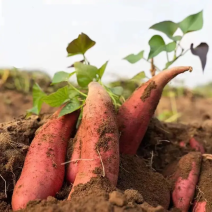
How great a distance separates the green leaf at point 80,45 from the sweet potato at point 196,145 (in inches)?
23.4

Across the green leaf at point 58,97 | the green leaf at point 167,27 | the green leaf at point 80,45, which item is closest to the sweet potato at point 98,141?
the green leaf at point 58,97

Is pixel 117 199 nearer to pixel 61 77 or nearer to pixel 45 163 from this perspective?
pixel 45 163

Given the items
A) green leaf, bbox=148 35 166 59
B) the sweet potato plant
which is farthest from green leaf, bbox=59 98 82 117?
green leaf, bbox=148 35 166 59

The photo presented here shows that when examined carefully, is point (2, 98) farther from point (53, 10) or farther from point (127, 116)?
point (127, 116)

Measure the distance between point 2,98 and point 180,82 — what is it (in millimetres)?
2025

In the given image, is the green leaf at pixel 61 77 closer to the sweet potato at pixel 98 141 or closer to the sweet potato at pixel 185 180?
the sweet potato at pixel 98 141

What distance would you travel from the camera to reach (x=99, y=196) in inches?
29.1

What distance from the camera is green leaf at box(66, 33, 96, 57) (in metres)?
1.17

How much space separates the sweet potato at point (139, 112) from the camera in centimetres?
110

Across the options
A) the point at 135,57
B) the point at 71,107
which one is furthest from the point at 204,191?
the point at 135,57

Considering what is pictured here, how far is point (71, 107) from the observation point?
1.08 m

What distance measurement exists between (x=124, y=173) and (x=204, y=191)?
263mm

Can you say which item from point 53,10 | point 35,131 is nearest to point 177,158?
point 35,131

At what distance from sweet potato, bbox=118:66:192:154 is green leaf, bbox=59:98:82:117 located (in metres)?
0.15
